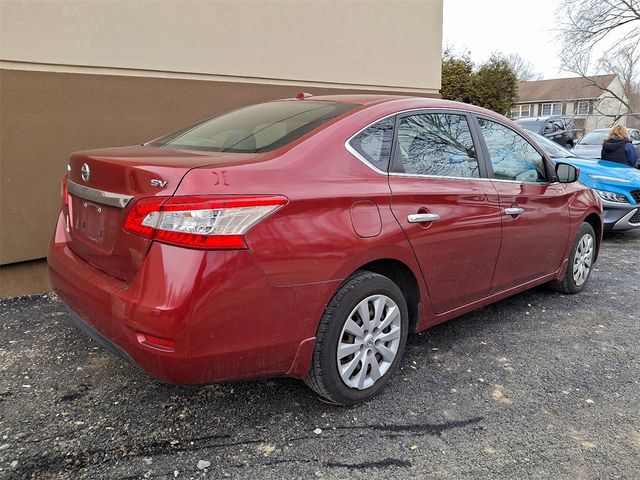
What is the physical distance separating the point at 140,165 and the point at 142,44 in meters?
3.04

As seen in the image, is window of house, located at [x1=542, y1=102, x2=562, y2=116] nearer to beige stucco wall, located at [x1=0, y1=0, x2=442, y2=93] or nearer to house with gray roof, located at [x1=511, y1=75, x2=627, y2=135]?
house with gray roof, located at [x1=511, y1=75, x2=627, y2=135]

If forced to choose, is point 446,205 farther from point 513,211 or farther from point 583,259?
point 583,259

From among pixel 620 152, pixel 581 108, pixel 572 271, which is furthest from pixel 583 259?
pixel 581 108

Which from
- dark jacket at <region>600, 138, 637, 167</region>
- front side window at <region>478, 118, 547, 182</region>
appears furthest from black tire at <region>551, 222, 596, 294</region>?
dark jacket at <region>600, 138, 637, 167</region>

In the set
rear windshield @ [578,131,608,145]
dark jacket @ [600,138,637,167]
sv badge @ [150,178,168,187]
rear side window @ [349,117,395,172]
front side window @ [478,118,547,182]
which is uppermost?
rear side window @ [349,117,395,172]

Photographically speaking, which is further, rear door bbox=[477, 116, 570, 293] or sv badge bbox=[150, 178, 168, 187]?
rear door bbox=[477, 116, 570, 293]

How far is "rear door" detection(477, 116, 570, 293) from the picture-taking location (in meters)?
3.58

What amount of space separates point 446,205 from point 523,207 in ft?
3.17

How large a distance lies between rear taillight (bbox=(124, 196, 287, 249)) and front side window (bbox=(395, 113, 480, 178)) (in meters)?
1.10

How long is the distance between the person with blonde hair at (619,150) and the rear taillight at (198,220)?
7.78m

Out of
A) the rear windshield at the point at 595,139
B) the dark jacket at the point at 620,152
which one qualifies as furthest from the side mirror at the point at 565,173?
the rear windshield at the point at 595,139

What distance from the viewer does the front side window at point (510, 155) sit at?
11.8ft

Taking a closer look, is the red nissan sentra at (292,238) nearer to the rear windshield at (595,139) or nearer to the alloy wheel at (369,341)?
the alloy wheel at (369,341)

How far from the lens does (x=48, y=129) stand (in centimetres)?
439
